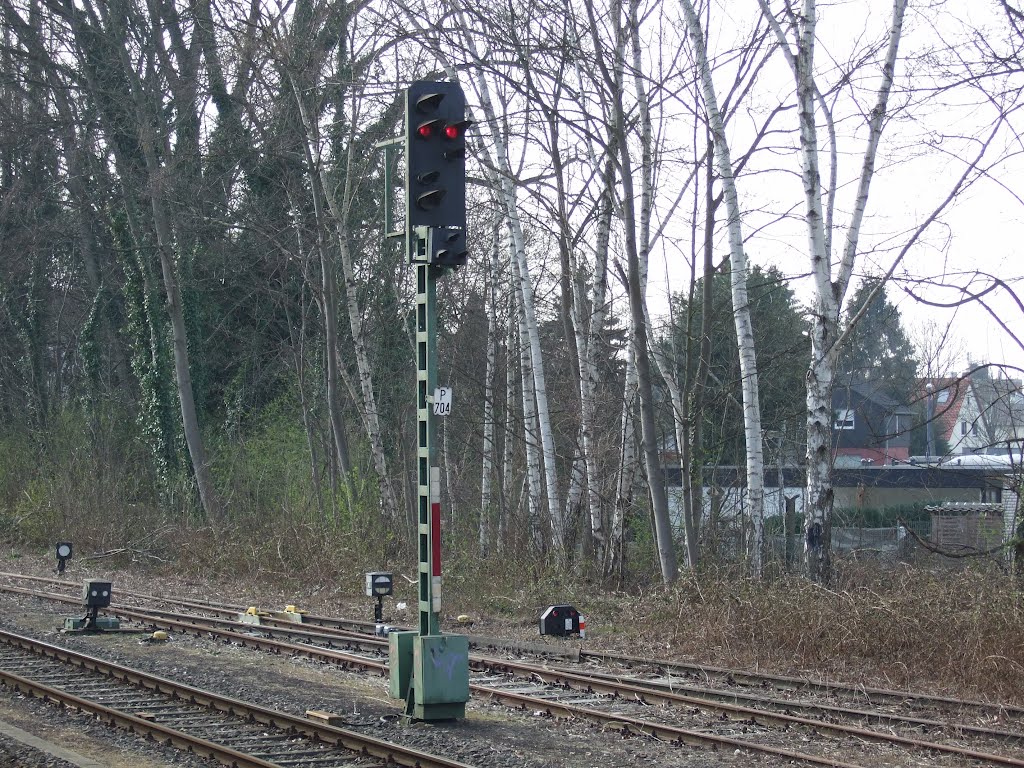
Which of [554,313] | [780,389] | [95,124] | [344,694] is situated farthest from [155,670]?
[780,389]

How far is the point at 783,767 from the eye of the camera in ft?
28.2

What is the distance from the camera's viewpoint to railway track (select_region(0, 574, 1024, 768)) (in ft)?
30.2

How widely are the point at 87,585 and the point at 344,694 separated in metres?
5.55

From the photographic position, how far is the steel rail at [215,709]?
27.9 ft

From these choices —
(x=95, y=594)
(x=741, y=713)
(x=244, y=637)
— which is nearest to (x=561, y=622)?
(x=741, y=713)

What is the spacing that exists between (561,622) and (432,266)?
4937mm

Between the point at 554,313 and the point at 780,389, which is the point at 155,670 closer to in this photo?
the point at 554,313

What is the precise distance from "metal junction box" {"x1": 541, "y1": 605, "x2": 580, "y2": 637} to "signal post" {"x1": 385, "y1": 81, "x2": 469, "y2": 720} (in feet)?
A: 9.48

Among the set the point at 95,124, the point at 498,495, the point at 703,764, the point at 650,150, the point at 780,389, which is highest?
the point at 95,124

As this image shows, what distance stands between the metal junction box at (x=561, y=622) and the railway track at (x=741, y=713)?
0.43 m

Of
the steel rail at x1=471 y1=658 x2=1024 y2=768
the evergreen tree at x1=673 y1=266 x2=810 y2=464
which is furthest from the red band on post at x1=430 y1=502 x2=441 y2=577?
the evergreen tree at x1=673 y1=266 x2=810 y2=464

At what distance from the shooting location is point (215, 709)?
10.6m

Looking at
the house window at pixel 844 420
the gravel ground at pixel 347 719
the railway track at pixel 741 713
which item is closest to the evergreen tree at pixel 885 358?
the house window at pixel 844 420

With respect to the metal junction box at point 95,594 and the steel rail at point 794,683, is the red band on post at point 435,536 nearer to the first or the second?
the steel rail at point 794,683
